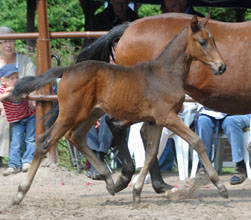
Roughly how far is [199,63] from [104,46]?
1.14 metres

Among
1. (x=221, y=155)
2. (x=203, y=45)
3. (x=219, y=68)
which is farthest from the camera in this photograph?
(x=221, y=155)

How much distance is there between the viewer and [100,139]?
7.08 m

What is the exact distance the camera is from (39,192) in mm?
5910

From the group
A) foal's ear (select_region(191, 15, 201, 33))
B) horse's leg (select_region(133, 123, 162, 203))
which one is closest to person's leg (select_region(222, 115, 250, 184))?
horse's leg (select_region(133, 123, 162, 203))

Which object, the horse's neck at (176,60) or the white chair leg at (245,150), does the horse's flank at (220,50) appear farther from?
the white chair leg at (245,150)

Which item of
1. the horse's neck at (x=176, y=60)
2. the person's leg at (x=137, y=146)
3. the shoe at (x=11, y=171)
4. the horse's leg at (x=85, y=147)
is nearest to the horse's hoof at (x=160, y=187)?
the horse's leg at (x=85, y=147)

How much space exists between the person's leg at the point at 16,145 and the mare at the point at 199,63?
5.94ft

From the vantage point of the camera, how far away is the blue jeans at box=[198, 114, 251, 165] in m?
6.69

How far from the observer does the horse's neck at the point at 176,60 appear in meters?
4.80

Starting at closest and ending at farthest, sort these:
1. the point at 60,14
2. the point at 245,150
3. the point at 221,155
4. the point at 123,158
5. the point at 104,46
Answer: the point at 123,158 < the point at 104,46 < the point at 245,150 < the point at 221,155 < the point at 60,14

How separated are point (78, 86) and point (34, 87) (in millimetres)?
464

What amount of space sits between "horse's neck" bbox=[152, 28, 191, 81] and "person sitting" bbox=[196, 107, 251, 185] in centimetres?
202

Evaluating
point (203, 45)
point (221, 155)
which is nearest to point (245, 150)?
point (221, 155)

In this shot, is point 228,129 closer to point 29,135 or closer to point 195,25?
point 195,25
